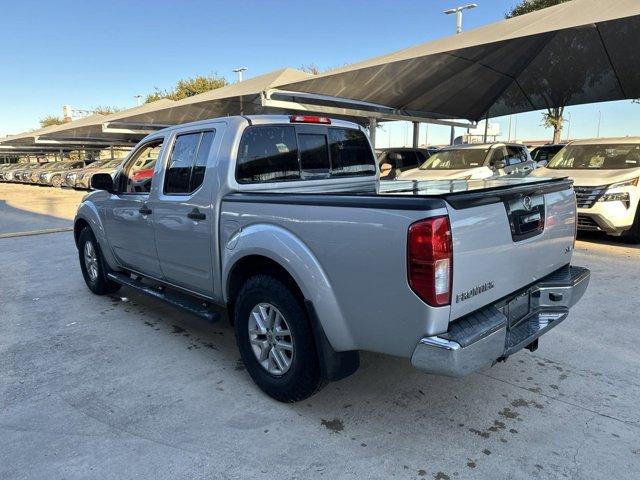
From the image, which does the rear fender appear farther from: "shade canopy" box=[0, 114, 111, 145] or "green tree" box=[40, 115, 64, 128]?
"green tree" box=[40, 115, 64, 128]

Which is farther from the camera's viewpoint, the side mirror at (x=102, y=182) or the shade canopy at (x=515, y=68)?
the shade canopy at (x=515, y=68)

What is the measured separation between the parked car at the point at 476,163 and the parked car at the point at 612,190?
219cm

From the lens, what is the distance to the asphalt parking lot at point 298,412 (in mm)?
2531

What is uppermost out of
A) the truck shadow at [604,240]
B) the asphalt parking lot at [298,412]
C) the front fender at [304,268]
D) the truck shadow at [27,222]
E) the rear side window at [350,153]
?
the rear side window at [350,153]

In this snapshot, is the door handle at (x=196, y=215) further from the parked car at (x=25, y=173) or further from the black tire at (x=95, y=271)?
the parked car at (x=25, y=173)

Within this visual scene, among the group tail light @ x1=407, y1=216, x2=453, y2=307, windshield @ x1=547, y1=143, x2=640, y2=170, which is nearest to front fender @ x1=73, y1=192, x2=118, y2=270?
tail light @ x1=407, y1=216, x2=453, y2=307

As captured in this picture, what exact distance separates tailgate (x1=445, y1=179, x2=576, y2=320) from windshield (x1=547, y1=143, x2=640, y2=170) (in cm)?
633

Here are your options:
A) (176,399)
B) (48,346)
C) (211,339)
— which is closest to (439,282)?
(176,399)

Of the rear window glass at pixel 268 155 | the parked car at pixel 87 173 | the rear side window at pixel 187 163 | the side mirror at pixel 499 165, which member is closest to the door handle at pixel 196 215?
the rear side window at pixel 187 163

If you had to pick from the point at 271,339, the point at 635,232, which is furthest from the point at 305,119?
the point at 635,232

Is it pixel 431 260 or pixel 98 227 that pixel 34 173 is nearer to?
pixel 98 227

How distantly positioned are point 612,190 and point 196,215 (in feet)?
22.6

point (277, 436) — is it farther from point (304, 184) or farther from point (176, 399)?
point (304, 184)

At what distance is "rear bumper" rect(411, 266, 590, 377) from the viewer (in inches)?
90.7
